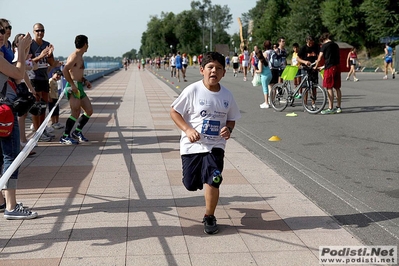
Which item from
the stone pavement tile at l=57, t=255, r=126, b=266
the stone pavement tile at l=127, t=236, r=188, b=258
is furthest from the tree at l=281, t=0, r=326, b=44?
the stone pavement tile at l=57, t=255, r=126, b=266

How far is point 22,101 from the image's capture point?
5.16 meters

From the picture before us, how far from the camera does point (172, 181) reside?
21.4 ft

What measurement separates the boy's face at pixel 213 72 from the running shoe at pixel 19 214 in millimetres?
1973

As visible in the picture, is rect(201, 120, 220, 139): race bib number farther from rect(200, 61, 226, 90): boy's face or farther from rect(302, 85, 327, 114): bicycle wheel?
rect(302, 85, 327, 114): bicycle wheel

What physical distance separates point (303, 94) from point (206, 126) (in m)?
9.49

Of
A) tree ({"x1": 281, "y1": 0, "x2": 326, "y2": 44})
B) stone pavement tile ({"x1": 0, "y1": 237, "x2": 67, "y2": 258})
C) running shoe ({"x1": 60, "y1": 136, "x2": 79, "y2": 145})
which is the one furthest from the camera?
tree ({"x1": 281, "y1": 0, "x2": 326, "y2": 44})

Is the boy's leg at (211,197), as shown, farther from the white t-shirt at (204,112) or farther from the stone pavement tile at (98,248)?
the stone pavement tile at (98,248)

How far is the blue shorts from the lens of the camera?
464 centimetres

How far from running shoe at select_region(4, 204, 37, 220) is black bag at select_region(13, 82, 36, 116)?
866 mm

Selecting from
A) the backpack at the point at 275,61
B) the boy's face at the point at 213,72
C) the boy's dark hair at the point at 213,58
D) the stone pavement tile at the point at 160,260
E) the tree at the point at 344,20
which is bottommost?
the stone pavement tile at the point at 160,260

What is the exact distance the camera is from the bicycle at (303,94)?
1361 cm

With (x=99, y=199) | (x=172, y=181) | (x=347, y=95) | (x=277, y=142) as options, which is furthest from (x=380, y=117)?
(x=99, y=199)

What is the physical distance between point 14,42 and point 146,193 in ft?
13.7

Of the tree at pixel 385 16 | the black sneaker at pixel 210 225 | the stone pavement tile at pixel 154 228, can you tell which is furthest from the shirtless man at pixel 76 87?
the tree at pixel 385 16
